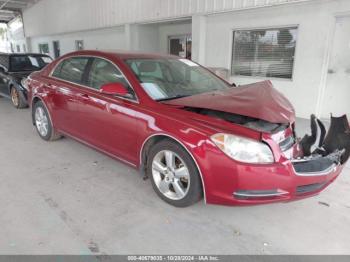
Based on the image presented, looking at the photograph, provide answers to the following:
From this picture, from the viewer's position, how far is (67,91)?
3.54 meters

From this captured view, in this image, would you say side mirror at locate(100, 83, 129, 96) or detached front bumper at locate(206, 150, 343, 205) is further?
side mirror at locate(100, 83, 129, 96)

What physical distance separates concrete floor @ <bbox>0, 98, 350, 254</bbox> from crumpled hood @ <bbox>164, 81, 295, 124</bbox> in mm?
923

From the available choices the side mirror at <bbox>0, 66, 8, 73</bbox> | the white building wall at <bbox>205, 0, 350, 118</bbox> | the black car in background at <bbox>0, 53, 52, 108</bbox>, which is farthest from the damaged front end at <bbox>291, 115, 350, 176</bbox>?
the side mirror at <bbox>0, 66, 8, 73</bbox>

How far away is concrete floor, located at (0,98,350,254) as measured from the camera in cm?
208

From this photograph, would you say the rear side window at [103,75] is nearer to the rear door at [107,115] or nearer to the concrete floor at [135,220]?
the rear door at [107,115]

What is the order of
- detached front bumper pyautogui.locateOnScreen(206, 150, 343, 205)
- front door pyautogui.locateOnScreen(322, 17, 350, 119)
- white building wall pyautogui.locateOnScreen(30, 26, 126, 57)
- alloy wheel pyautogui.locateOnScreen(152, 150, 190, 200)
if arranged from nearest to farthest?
detached front bumper pyautogui.locateOnScreen(206, 150, 343, 205) < alloy wheel pyautogui.locateOnScreen(152, 150, 190, 200) < front door pyautogui.locateOnScreen(322, 17, 350, 119) < white building wall pyautogui.locateOnScreen(30, 26, 126, 57)

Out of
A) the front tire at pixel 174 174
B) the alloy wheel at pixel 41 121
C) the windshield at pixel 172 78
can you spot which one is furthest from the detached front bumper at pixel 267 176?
the alloy wheel at pixel 41 121

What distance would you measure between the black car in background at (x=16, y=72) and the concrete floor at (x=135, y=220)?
378 centimetres

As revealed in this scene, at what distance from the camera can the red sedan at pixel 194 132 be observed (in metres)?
2.10

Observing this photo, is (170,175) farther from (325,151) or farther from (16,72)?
(16,72)

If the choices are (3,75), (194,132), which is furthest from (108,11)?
(194,132)

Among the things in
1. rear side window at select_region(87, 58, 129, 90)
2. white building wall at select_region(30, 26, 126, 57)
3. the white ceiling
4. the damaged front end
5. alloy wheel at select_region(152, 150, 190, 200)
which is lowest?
alloy wheel at select_region(152, 150, 190, 200)

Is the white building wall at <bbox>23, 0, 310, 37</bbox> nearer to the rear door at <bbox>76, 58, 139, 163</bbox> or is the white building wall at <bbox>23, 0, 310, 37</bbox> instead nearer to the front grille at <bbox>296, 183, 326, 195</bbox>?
the rear door at <bbox>76, 58, 139, 163</bbox>

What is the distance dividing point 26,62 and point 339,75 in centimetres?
735
